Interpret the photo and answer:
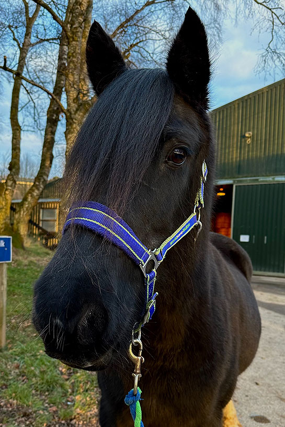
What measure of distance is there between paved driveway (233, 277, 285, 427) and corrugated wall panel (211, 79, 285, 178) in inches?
358

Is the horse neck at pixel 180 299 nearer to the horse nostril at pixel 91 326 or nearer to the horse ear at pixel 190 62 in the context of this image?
the horse nostril at pixel 91 326

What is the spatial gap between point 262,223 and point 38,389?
12.7m

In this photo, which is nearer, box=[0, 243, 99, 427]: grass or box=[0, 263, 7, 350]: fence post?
box=[0, 243, 99, 427]: grass

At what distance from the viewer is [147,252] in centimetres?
127

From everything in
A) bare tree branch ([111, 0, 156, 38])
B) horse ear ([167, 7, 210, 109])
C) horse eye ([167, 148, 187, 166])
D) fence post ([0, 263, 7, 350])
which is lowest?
fence post ([0, 263, 7, 350])

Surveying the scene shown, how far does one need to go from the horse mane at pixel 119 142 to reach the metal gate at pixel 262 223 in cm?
1339

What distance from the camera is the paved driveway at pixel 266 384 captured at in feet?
10.5

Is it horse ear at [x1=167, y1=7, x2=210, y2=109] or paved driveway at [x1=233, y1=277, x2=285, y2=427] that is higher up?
horse ear at [x1=167, y1=7, x2=210, y2=109]

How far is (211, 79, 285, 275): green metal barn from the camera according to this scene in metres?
13.6

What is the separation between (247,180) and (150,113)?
14.2 metres

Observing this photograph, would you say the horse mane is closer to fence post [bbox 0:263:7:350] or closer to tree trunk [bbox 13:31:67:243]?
fence post [bbox 0:263:7:350]

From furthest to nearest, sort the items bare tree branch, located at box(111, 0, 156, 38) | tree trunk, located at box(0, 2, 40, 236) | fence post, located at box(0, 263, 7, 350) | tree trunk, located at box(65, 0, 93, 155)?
1. tree trunk, located at box(0, 2, 40, 236)
2. bare tree branch, located at box(111, 0, 156, 38)
3. tree trunk, located at box(65, 0, 93, 155)
4. fence post, located at box(0, 263, 7, 350)

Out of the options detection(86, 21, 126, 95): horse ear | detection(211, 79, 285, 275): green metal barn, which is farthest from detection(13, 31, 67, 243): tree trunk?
detection(86, 21, 126, 95): horse ear

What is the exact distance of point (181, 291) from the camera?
1.65 metres
